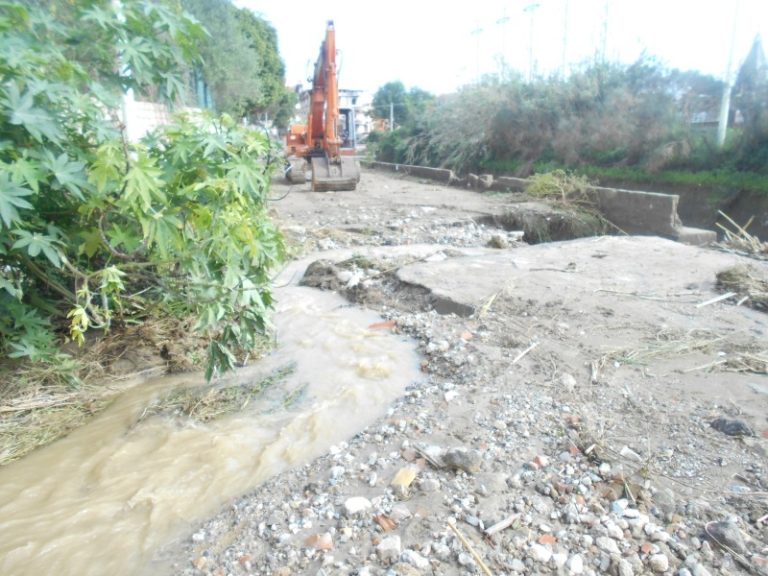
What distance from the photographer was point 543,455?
2820mm

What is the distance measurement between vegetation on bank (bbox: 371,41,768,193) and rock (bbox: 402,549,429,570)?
1093 cm

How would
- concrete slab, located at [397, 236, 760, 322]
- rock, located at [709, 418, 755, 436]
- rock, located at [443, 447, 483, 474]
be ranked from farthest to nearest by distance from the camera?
concrete slab, located at [397, 236, 760, 322]
rock, located at [709, 418, 755, 436]
rock, located at [443, 447, 483, 474]

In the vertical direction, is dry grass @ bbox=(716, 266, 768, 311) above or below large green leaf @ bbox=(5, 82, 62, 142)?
below

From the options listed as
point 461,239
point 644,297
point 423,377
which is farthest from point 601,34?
point 423,377

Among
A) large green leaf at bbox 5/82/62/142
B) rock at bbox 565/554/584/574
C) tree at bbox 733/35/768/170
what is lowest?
rock at bbox 565/554/584/574

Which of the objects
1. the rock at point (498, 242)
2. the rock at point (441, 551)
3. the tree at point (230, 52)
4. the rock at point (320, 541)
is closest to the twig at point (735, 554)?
the rock at point (441, 551)

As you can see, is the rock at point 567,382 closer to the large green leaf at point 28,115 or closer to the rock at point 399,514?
the rock at point 399,514

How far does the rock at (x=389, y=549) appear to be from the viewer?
84.8 inches

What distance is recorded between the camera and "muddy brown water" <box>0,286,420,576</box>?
253cm

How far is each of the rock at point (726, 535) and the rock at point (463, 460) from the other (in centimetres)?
94

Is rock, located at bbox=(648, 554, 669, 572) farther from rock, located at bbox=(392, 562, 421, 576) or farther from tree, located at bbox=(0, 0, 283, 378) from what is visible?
tree, located at bbox=(0, 0, 283, 378)

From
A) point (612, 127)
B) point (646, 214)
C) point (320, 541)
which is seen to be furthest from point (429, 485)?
point (612, 127)

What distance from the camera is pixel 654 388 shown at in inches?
139

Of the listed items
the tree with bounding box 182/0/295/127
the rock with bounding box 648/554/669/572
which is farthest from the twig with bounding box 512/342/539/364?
the tree with bounding box 182/0/295/127
